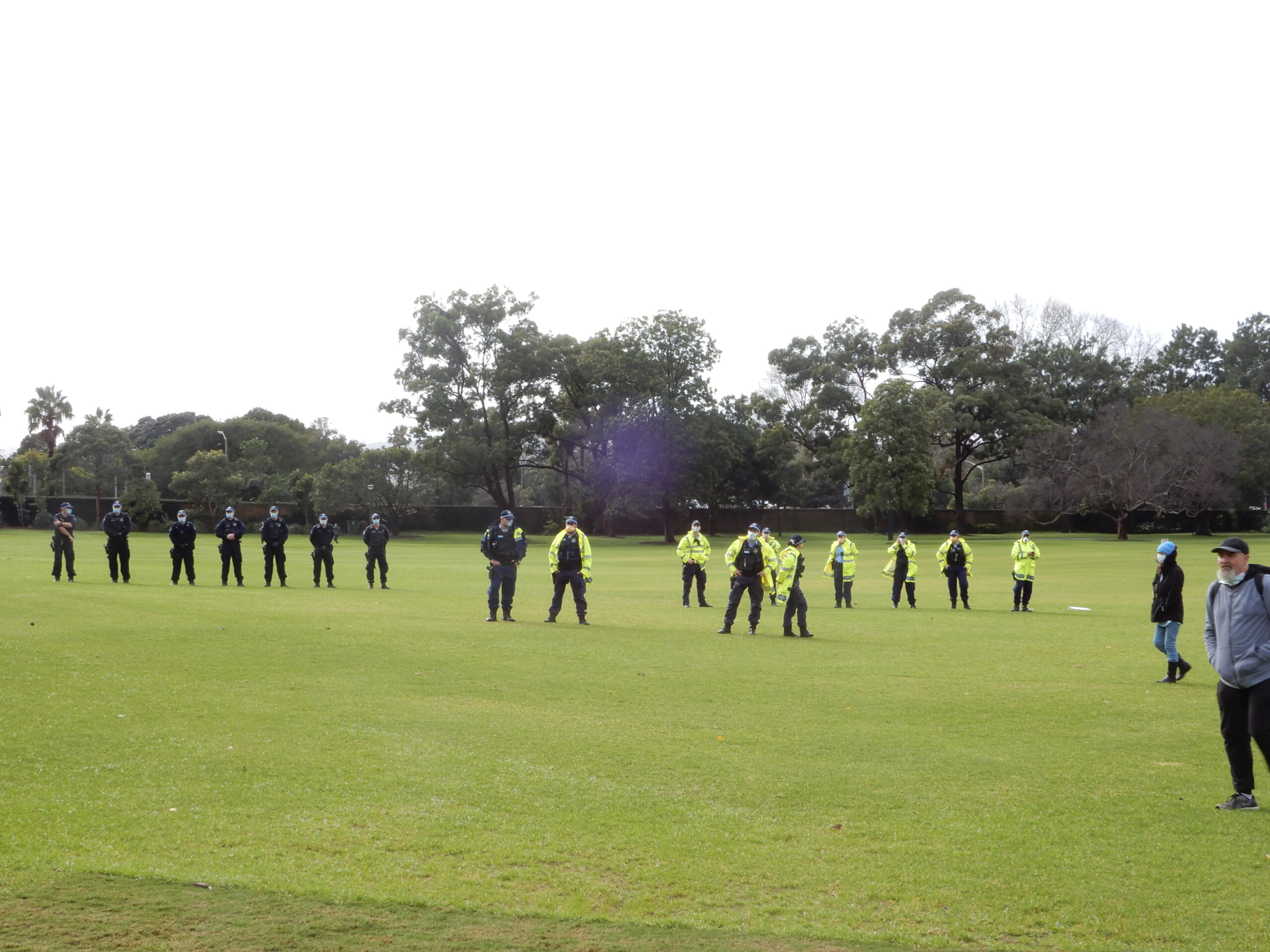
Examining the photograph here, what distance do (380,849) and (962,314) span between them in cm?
7823

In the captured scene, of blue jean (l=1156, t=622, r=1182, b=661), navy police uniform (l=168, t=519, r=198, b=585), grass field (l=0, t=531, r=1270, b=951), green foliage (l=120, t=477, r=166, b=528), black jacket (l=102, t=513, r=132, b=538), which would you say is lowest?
grass field (l=0, t=531, r=1270, b=951)

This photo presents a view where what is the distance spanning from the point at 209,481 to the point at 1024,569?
205 feet

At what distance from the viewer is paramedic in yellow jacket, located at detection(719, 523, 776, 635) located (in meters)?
18.1

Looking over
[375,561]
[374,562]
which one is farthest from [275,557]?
[374,562]

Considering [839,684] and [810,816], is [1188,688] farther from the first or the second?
[810,816]

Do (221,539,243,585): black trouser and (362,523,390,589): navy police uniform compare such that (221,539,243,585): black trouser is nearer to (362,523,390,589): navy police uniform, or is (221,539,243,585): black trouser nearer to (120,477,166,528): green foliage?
(362,523,390,589): navy police uniform

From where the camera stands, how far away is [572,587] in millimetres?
19125

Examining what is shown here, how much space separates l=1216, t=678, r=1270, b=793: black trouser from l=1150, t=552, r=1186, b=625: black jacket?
229 inches

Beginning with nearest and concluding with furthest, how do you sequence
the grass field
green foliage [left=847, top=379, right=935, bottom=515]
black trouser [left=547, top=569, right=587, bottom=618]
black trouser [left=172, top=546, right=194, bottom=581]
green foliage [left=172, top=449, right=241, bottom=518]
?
the grass field
black trouser [left=547, top=569, right=587, bottom=618]
black trouser [left=172, top=546, right=194, bottom=581]
green foliage [left=847, top=379, right=935, bottom=515]
green foliage [left=172, top=449, right=241, bottom=518]

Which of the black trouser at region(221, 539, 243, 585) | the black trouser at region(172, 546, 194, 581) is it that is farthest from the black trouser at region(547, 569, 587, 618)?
the black trouser at region(172, 546, 194, 581)

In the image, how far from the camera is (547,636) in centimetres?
1733

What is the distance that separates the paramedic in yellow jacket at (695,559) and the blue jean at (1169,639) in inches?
449

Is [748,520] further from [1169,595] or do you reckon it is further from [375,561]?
[1169,595]

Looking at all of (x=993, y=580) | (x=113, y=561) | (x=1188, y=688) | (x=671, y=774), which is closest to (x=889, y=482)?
(x=993, y=580)
